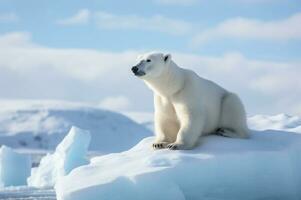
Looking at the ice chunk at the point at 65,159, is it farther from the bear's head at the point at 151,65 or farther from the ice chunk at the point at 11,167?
the bear's head at the point at 151,65

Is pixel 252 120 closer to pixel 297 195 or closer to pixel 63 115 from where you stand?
pixel 297 195

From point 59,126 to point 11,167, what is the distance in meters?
87.2

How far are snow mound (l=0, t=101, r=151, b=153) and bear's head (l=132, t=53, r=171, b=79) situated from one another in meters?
97.6

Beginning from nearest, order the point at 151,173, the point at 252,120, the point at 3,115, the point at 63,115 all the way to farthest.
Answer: the point at 151,173 → the point at 252,120 → the point at 63,115 → the point at 3,115

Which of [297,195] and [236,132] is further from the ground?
[236,132]

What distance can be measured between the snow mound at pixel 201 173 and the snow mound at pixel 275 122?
2594 mm

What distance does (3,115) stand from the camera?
388ft

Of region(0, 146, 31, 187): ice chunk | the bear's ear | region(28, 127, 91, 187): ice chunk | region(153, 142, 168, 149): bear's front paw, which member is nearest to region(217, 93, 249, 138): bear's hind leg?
region(153, 142, 168, 149): bear's front paw

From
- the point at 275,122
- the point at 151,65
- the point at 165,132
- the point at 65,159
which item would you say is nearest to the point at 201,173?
the point at 165,132

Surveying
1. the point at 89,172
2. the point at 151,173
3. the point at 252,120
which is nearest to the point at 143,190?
the point at 151,173

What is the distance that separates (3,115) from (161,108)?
114 metres

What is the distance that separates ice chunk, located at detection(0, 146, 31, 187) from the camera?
20.0 metres

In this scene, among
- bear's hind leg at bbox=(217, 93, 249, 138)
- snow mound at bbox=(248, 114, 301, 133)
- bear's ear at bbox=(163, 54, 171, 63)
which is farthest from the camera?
snow mound at bbox=(248, 114, 301, 133)

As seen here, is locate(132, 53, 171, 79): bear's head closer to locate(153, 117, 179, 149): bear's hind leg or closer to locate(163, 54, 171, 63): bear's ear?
locate(163, 54, 171, 63): bear's ear
